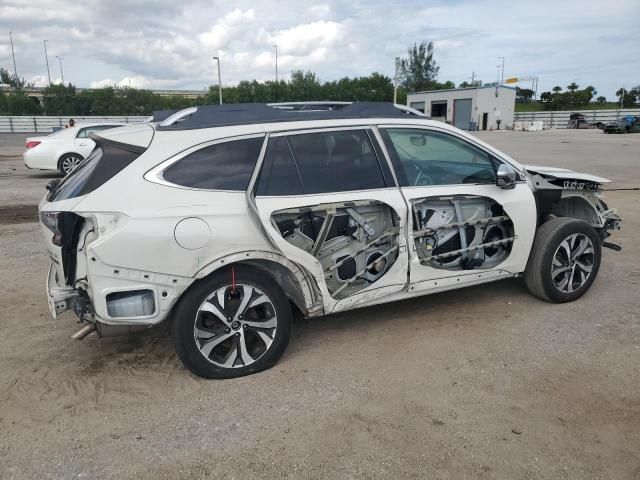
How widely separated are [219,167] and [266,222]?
19.6 inches

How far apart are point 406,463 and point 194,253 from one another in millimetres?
1719

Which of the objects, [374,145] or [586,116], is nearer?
[374,145]

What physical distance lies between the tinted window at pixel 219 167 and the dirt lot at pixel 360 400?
4.35ft

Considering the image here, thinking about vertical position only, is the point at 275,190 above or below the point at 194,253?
above

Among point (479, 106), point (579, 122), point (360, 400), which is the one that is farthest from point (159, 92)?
point (360, 400)

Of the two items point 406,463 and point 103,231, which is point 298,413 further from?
point 103,231

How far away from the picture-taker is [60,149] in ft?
45.2

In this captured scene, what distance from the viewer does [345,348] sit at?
394 centimetres

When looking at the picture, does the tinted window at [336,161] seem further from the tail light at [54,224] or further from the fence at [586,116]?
the fence at [586,116]

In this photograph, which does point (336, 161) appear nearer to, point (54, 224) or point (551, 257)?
point (54, 224)

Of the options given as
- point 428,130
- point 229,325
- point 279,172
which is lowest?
point 229,325

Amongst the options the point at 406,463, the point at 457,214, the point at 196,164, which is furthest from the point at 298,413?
the point at 457,214

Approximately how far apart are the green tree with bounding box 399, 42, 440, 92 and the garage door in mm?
36327

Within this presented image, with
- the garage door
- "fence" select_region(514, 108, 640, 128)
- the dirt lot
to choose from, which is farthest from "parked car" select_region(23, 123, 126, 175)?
"fence" select_region(514, 108, 640, 128)
